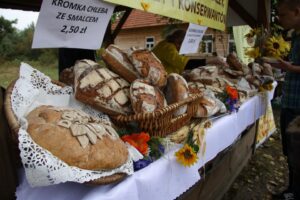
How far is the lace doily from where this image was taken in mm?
777

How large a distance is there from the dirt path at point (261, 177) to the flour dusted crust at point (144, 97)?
1.89m

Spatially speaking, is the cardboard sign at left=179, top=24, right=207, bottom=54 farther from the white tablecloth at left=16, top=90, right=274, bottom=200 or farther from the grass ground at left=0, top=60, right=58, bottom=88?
the grass ground at left=0, top=60, right=58, bottom=88

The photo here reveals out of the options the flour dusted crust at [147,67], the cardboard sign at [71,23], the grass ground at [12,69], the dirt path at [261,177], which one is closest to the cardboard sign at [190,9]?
the cardboard sign at [71,23]

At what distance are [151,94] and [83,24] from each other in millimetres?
445

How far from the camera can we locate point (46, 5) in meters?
1.14

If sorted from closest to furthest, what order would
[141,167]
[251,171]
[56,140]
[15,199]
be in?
[56,140]
[15,199]
[141,167]
[251,171]

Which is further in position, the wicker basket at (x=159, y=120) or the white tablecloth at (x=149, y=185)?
the wicker basket at (x=159, y=120)

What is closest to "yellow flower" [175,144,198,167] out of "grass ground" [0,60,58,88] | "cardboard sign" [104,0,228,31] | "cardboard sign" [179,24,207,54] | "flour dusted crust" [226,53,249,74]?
"cardboard sign" [104,0,228,31]

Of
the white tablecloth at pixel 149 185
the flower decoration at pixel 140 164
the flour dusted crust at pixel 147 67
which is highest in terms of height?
the flour dusted crust at pixel 147 67

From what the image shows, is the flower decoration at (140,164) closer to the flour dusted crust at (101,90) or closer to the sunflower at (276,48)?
the flour dusted crust at (101,90)

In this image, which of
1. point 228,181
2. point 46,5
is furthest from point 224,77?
point 46,5

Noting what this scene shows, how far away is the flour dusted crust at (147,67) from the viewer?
54.1 inches

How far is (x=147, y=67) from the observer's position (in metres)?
1.40

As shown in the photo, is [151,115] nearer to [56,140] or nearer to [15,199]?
[56,140]
